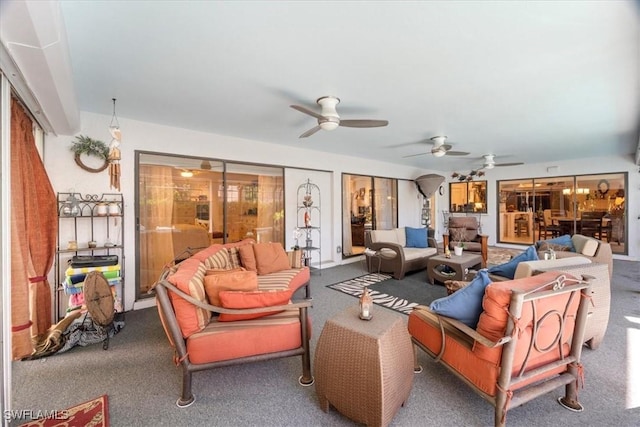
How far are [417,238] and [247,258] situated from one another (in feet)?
12.8

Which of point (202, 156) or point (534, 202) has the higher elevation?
point (202, 156)

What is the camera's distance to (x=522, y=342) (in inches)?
63.9

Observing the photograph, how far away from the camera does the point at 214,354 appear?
6.43 ft

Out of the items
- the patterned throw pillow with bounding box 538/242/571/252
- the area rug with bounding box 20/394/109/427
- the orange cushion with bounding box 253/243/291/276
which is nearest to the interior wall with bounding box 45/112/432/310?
the orange cushion with bounding box 253/243/291/276

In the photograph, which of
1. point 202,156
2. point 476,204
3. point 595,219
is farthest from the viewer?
point 476,204

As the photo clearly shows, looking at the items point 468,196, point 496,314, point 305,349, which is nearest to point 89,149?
point 305,349

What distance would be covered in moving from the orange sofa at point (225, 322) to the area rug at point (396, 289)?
197 centimetres

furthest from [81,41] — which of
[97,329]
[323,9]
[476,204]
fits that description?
[476,204]

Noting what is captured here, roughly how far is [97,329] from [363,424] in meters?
2.85

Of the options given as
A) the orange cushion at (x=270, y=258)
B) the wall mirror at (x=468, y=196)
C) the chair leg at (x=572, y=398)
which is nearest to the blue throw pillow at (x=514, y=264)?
the chair leg at (x=572, y=398)

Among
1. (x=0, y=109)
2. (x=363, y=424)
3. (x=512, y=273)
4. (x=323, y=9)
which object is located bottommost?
(x=363, y=424)

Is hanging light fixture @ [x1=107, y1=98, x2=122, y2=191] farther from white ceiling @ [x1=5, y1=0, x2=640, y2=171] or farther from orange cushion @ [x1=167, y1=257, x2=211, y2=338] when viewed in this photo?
orange cushion @ [x1=167, y1=257, x2=211, y2=338]

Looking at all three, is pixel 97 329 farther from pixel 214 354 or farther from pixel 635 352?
pixel 635 352

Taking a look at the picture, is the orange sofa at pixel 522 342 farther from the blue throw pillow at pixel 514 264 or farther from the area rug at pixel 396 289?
the area rug at pixel 396 289
